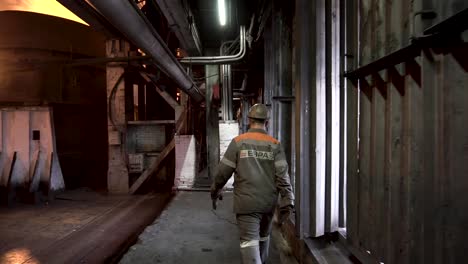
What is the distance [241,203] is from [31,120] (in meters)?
7.44

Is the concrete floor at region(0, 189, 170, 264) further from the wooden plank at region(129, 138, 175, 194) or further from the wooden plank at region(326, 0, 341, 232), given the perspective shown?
the wooden plank at region(326, 0, 341, 232)

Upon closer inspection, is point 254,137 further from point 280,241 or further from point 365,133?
point 280,241

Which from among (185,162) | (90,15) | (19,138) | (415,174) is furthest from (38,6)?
(415,174)

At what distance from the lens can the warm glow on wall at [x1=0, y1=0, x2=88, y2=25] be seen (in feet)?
28.3

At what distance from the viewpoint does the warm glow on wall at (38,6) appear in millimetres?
8633

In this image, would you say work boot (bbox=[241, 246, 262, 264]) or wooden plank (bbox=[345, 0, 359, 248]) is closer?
wooden plank (bbox=[345, 0, 359, 248])

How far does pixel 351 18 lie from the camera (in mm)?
2713

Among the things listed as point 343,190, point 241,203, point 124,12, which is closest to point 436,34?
point 343,190

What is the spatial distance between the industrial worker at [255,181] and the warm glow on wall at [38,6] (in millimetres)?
8815

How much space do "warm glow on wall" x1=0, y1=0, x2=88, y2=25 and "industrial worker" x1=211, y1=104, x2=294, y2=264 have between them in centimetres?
881

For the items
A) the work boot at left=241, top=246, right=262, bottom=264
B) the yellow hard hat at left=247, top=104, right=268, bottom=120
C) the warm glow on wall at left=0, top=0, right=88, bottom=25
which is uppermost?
the warm glow on wall at left=0, top=0, right=88, bottom=25

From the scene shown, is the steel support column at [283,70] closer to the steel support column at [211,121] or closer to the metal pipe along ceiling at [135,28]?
the metal pipe along ceiling at [135,28]

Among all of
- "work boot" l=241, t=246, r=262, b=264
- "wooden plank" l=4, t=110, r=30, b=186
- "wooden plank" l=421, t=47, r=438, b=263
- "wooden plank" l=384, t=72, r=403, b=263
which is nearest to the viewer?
"wooden plank" l=421, t=47, r=438, b=263

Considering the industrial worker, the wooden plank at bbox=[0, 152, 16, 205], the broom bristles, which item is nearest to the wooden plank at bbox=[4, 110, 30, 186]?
the wooden plank at bbox=[0, 152, 16, 205]
